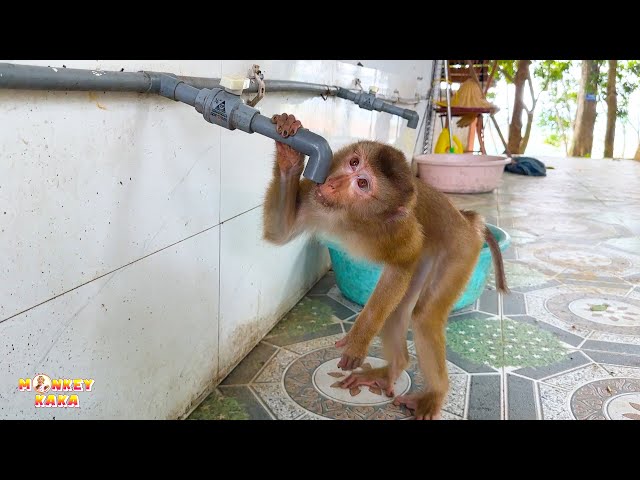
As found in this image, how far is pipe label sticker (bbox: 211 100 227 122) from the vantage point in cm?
138

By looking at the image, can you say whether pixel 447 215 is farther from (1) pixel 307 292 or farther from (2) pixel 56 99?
(2) pixel 56 99

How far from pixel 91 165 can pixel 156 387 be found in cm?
83

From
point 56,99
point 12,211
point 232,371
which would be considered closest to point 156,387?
point 232,371

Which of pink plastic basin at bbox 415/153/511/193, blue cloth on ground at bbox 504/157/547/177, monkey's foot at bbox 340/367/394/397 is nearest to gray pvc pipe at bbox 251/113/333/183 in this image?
monkey's foot at bbox 340/367/394/397

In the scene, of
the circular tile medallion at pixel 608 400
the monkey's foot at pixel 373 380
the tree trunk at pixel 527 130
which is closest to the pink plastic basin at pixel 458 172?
the circular tile medallion at pixel 608 400

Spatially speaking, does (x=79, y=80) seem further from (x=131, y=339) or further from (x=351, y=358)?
(x=351, y=358)

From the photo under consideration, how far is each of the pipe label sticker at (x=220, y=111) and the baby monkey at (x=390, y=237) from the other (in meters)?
0.38

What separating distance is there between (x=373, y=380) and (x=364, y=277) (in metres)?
0.75

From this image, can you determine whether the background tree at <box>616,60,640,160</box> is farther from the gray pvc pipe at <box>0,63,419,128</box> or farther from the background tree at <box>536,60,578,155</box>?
the gray pvc pipe at <box>0,63,419,128</box>

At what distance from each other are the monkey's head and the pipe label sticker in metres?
0.55

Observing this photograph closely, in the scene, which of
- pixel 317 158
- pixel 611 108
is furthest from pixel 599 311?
pixel 611 108

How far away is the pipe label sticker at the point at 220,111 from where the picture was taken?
1.38 metres

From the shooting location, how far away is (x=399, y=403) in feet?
7.28

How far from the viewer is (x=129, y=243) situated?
5.17ft
